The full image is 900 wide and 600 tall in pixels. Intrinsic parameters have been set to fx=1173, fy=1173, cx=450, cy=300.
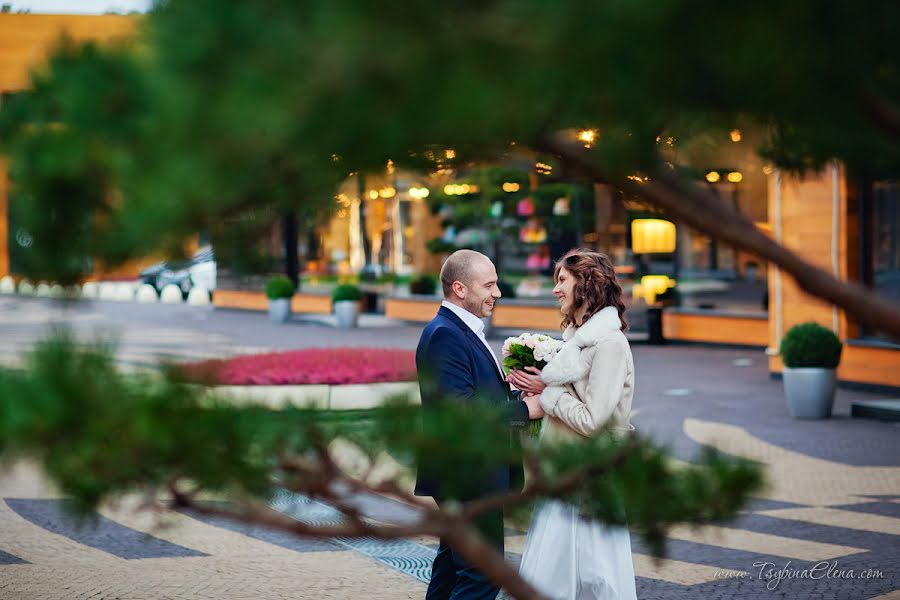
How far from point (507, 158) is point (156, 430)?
32.0 inches

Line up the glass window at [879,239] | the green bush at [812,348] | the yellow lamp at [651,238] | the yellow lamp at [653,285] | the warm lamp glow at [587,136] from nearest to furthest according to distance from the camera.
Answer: the warm lamp glow at [587,136] → the green bush at [812,348] → the glass window at [879,239] → the yellow lamp at [651,238] → the yellow lamp at [653,285]

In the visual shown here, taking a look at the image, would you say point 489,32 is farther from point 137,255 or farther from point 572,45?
point 137,255

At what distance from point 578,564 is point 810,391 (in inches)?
352

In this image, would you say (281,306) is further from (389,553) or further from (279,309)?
(389,553)

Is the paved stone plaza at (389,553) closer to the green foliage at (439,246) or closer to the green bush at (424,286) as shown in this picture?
the green bush at (424,286)

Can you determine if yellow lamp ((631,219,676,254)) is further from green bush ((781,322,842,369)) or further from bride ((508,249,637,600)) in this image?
bride ((508,249,637,600))

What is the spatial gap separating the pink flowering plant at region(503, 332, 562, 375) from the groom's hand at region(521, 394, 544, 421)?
150mm

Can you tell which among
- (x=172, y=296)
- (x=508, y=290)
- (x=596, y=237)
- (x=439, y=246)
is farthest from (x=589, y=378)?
(x=172, y=296)

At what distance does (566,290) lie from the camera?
17.6ft

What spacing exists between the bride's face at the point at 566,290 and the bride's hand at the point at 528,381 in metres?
0.33

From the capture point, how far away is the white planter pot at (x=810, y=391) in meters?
13.4

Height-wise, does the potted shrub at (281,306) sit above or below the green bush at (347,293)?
below

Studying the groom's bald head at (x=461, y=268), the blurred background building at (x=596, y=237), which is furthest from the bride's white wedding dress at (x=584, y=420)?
the blurred background building at (x=596, y=237)

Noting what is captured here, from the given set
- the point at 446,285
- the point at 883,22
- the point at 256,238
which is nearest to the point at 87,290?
the point at 256,238
